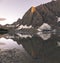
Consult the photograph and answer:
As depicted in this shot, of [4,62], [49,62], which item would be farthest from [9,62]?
[49,62]

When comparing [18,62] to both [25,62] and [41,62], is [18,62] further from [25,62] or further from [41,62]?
[41,62]

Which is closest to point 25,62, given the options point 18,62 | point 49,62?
point 18,62

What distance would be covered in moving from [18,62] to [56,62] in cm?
337

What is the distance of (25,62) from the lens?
2133 centimetres

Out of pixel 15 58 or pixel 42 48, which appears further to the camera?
pixel 42 48

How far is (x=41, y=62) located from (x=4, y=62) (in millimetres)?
3324

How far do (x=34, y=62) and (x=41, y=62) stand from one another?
74 cm

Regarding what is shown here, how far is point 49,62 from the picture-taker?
21234 millimetres

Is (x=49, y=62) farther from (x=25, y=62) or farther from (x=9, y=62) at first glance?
(x=9, y=62)

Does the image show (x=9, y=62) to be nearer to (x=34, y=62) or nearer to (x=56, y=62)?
(x=34, y=62)

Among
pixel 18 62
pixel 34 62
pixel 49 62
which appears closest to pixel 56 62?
pixel 49 62

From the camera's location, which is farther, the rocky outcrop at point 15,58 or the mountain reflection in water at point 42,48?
the mountain reflection in water at point 42,48

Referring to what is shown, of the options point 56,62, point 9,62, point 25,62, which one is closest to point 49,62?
point 56,62

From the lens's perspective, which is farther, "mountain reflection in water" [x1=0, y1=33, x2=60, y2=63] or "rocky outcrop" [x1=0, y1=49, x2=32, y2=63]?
"mountain reflection in water" [x1=0, y1=33, x2=60, y2=63]
